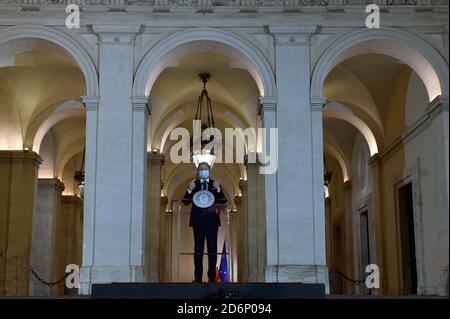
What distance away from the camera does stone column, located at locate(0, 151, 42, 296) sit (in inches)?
709

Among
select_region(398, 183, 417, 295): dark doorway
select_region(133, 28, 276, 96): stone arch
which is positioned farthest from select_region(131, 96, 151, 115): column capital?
select_region(398, 183, 417, 295): dark doorway

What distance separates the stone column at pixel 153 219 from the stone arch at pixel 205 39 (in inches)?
221

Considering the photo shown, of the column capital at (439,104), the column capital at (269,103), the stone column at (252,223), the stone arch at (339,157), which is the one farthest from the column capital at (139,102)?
the stone arch at (339,157)

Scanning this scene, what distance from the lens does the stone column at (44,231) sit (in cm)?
2186

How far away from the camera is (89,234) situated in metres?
14.0

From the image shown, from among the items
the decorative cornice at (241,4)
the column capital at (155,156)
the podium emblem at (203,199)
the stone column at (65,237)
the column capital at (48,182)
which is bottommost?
the podium emblem at (203,199)

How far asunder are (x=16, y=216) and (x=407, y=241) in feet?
31.7

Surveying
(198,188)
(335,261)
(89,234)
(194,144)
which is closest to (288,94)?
(198,188)

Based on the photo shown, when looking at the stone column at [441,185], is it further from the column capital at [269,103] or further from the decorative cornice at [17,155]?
the decorative cornice at [17,155]

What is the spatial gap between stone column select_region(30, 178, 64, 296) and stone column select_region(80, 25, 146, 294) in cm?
790

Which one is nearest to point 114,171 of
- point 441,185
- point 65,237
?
point 441,185

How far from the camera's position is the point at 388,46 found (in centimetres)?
1498

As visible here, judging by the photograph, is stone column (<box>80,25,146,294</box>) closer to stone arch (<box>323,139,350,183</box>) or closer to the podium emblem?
the podium emblem

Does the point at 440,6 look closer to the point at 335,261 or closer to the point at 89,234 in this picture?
the point at 89,234
